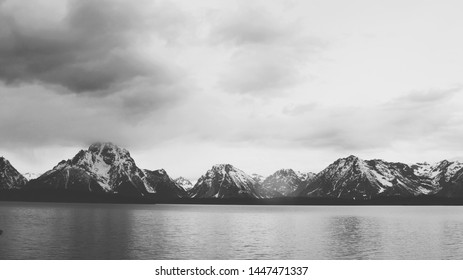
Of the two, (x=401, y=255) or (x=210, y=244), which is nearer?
(x=401, y=255)

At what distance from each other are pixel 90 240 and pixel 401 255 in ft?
166

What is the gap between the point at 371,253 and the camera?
228ft

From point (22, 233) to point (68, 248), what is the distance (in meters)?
27.2

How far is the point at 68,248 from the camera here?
69125 mm
